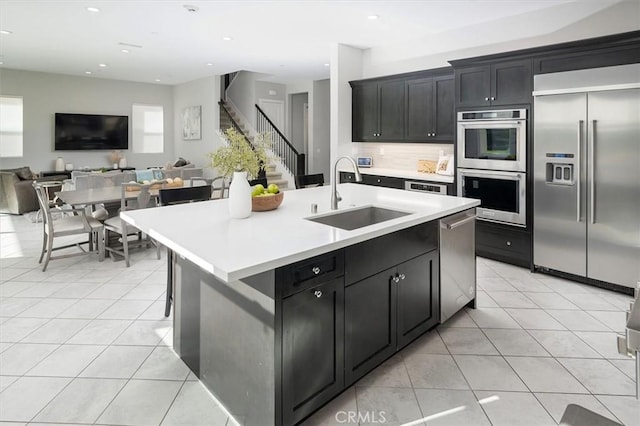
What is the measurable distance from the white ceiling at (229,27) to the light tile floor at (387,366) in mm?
3309

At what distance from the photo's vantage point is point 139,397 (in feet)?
7.30

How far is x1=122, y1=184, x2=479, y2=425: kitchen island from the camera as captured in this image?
1.74 metres

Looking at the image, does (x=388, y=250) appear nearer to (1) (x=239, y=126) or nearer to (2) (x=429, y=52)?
(2) (x=429, y=52)

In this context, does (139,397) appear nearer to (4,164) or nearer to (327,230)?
(327,230)

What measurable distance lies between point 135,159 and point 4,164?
297cm

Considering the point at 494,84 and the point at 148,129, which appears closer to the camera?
the point at 494,84

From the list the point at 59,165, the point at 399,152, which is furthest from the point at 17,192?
the point at 399,152

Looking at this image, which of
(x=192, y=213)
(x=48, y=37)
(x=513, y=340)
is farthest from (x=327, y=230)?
(x=48, y=37)

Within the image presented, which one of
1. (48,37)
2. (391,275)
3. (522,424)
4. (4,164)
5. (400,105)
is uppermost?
(48,37)

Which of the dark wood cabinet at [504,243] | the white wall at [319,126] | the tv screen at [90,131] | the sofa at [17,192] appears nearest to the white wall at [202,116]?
the tv screen at [90,131]

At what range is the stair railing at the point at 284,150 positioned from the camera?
10.1 metres

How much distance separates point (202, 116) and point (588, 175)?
8996mm

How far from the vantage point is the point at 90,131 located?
34.2 ft

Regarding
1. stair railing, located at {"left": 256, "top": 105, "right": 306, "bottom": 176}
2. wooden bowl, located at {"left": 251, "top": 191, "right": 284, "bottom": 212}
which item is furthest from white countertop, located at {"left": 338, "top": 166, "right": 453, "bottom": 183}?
stair railing, located at {"left": 256, "top": 105, "right": 306, "bottom": 176}
